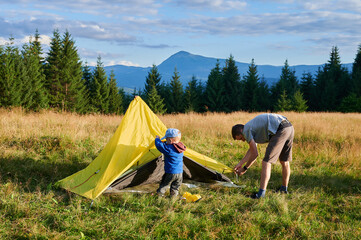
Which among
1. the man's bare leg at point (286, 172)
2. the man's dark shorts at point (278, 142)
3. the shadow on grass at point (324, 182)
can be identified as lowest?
the shadow on grass at point (324, 182)

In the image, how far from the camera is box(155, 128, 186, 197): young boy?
198 inches

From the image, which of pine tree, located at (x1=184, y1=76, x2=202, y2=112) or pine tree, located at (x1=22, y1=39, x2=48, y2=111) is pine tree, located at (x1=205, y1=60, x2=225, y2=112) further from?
pine tree, located at (x1=22, y1=39, x2=48, y2=111)

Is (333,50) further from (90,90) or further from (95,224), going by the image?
(95,224)

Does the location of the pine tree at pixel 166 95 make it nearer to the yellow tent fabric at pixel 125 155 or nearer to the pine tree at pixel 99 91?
the pine tree at pixel 99 91

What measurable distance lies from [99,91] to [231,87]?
2132 cm

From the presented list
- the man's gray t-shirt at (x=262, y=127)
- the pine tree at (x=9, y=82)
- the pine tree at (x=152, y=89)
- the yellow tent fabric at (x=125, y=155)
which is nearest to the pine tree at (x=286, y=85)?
the pine tree at (x=152, y=89)

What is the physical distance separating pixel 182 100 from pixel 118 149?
43065mm

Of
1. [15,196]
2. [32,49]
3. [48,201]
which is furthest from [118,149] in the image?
[32,49]

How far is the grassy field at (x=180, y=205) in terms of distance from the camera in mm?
3928

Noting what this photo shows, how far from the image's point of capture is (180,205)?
15.7ft

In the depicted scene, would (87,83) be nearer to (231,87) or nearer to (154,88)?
(154,88)

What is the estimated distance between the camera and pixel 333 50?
166 ft

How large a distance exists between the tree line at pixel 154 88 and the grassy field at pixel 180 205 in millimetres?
25848

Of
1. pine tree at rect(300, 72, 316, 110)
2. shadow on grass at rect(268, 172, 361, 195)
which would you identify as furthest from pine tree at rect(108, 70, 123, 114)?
shadow on grass at rect(268, 172, 361, 195)
